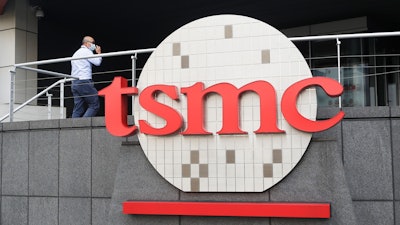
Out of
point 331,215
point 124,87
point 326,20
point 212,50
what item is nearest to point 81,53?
point 124,87

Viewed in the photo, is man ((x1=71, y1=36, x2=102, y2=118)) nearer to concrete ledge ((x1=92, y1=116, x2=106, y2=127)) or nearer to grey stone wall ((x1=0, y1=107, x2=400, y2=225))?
grey stone wall ((x1=0, y1=107, x2=400, y2=225))

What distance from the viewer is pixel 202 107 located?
240 inches

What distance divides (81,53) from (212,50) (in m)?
3.13

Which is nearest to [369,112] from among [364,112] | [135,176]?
[364,112]

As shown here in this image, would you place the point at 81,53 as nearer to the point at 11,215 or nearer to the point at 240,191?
the point at 11,215

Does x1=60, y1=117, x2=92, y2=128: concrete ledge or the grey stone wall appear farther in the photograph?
x1=60, y1=117, x2=92, y2=128: concrete ledge

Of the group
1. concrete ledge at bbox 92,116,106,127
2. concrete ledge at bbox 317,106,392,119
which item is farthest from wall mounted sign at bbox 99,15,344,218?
concrete ledge at bbox 92,116,106,127

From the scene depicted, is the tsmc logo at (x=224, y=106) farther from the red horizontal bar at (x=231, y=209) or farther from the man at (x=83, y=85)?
the man at (x=83, y=85)

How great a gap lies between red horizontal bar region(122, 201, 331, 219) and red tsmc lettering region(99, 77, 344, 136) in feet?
2.87

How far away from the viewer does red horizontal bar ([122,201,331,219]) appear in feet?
18.7

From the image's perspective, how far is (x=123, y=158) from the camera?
654 cm

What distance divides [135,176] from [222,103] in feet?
5.05

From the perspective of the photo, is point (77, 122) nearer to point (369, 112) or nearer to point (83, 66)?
point (83, 66)

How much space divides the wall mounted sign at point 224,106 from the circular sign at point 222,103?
0.01 metres
